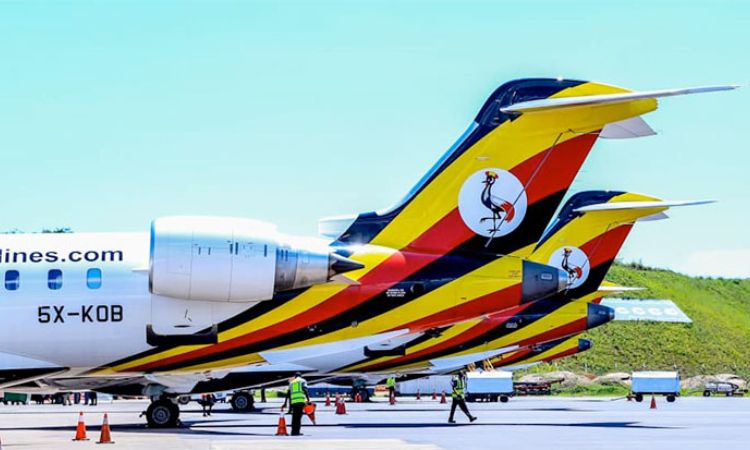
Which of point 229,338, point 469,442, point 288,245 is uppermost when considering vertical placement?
point 288,245

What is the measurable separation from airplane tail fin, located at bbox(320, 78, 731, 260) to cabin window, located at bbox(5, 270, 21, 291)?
23.6 feet

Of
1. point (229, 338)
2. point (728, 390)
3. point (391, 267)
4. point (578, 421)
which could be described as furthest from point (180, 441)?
point (728, 390)

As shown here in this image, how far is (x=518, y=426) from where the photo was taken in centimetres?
3050

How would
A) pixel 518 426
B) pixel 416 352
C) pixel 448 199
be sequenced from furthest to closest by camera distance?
1. pixel 416 352
2. pixel 518 426
3. pixel 448 199

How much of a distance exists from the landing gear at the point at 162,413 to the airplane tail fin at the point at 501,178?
7.30 metres

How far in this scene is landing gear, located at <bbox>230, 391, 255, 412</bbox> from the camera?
42.7 metres

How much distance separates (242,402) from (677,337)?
203ft

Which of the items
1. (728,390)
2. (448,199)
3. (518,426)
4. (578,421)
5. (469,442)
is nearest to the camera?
(469,442)

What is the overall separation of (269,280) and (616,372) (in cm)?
6744

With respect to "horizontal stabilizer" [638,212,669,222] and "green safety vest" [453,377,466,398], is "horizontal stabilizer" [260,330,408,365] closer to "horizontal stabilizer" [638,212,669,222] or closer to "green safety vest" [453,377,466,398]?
"green safety vest" [453,377,466,398]

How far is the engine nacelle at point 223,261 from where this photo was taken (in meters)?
23.4

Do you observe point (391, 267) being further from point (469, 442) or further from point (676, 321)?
point (676, 321)

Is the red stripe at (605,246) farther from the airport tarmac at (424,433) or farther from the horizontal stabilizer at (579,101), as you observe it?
the horizontal stabilizer at (579,101)

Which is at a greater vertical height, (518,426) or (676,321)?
(676,321)
